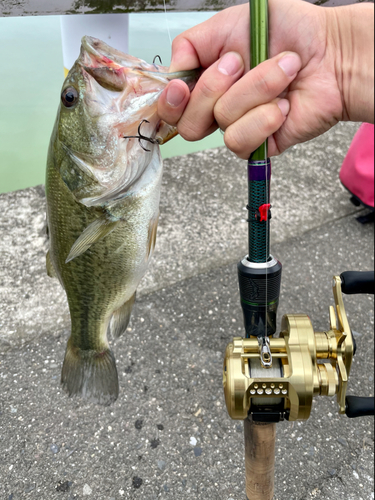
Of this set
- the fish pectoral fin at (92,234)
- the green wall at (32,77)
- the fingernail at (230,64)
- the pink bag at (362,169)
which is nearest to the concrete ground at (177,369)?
the pink bag at (362,169)

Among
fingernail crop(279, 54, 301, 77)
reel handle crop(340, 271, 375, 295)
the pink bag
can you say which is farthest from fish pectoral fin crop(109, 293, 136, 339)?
the pink bag

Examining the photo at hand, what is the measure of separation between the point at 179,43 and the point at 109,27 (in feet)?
1.24

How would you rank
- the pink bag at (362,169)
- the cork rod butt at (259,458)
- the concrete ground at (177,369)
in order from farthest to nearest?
the pink bag at (362,169)
the concrete ground at (177,369)
the cork rod butt at (259,458)

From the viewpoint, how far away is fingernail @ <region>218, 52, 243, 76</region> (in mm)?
1064

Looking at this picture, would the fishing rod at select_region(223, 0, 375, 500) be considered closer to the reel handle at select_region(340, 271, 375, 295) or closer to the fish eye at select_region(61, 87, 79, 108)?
the reel handle at select_region(340, 271, 375, 295)

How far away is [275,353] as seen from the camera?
1.08 metres

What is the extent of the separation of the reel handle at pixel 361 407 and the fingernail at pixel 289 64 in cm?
74

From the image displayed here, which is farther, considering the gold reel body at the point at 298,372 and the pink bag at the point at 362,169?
the pink bag at the point at 362,169

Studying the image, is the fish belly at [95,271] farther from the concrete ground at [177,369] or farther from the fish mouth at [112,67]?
the concrete ground at [177,369]

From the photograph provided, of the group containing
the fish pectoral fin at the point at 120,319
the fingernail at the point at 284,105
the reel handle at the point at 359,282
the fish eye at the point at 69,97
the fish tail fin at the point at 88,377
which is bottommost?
the fish tail fin at the point at 88,377

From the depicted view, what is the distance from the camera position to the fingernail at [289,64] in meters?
1.00

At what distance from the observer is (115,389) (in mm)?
1434

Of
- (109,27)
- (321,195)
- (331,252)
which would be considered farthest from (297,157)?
(109,27)

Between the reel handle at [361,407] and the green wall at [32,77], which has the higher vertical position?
the green wall at [32,77]
